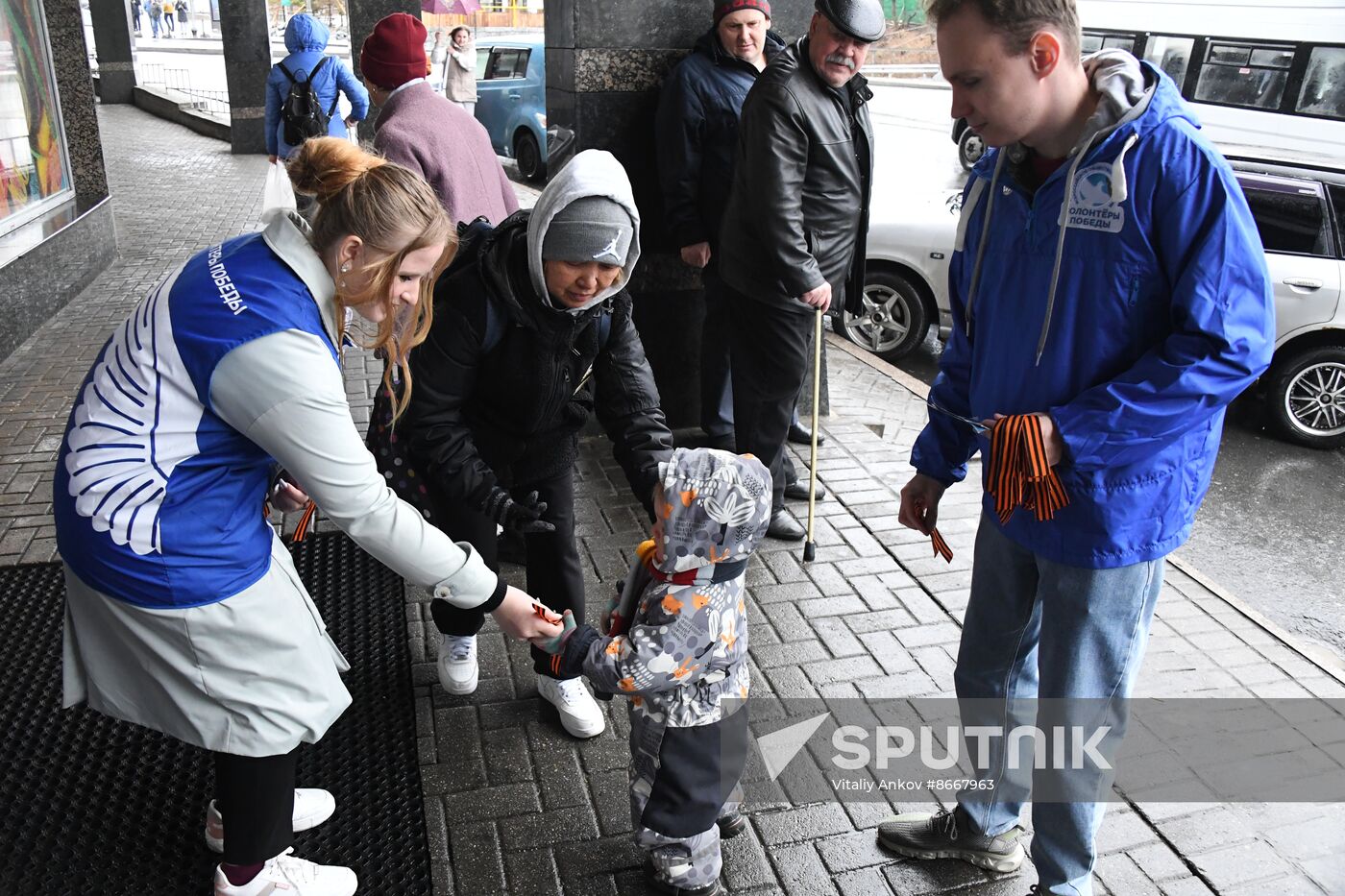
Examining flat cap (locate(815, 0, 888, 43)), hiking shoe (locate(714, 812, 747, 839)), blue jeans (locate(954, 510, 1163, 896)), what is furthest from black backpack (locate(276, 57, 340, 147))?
blue jeans (locate(954, 510, 1163, 896))

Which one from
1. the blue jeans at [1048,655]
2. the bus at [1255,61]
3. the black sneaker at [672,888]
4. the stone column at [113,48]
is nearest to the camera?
the blue jeans at [1048,655]

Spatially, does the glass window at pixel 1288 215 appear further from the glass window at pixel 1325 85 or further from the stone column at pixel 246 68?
the stone column at pixel 246 68

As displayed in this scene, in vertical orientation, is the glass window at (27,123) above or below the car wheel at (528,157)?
above

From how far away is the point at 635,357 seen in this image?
3270 millimetres

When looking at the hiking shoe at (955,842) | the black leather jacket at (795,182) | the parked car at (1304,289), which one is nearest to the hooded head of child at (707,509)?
the hiking shoe at (955,842)

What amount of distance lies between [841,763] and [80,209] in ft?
27.4

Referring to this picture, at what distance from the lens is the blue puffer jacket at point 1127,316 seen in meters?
2.10

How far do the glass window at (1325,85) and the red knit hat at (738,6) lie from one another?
500 inches

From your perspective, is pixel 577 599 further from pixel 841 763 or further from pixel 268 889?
pixel 268 889

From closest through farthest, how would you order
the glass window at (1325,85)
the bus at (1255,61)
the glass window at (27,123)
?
the glass window at (27,123) → the glass window at (1325,85) → the bus at (1255,61)

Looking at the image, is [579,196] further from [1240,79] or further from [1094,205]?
[1240,79]

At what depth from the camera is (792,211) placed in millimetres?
4621

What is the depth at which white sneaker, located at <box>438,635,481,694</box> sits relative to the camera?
365cm

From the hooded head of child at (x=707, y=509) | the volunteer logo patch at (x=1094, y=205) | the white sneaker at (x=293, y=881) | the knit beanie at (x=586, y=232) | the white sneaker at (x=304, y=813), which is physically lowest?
the white sneaker at (x=304, y=813)
